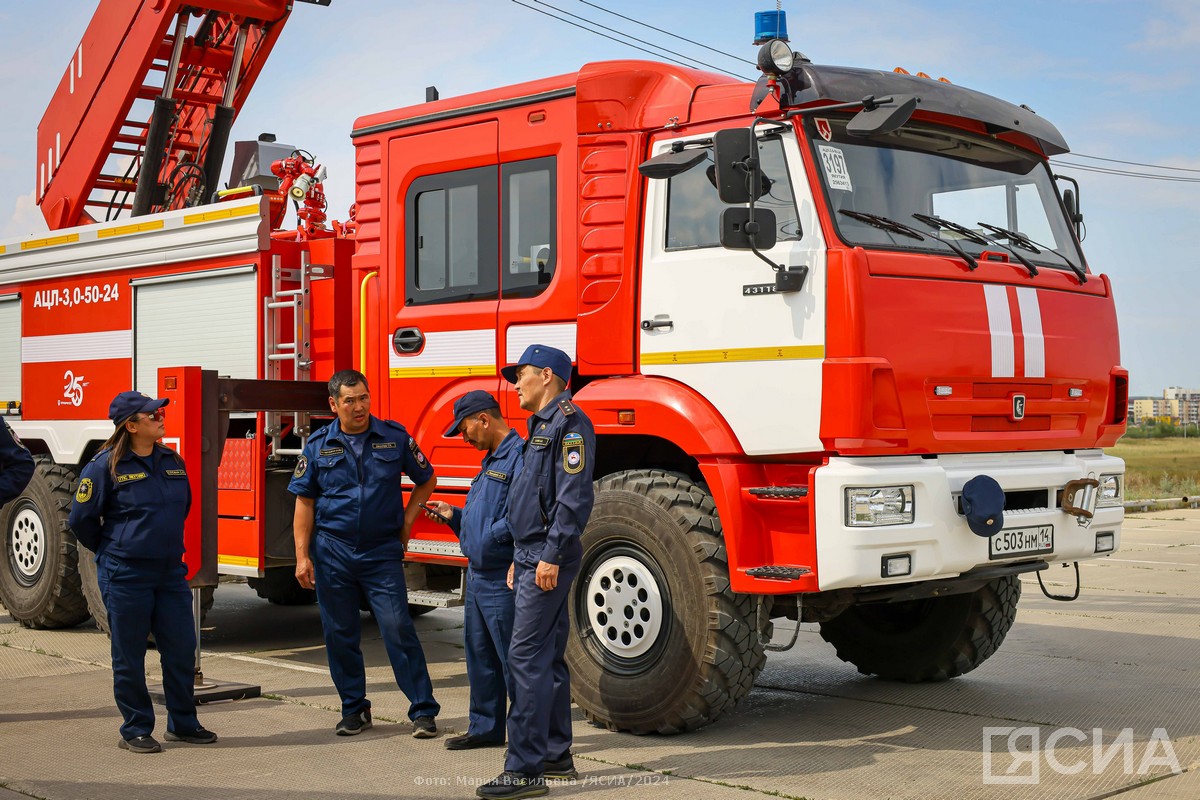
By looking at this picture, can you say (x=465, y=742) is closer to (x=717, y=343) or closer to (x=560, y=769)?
(x=560, y=769)

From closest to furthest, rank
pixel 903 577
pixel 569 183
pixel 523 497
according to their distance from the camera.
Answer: pixel 523 497 → pixel 903 577 → pixel 569 183

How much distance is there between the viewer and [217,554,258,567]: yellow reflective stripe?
26.6 ft

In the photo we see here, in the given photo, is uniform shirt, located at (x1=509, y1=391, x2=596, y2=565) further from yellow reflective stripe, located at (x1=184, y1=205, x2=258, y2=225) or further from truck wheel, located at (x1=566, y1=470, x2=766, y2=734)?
yellow reflective stripe, located at (x1=184, y1=205, x2=258, y2=225)

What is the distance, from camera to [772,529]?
608cm

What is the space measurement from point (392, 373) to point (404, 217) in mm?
898

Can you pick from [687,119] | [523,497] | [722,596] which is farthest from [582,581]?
[687,119]

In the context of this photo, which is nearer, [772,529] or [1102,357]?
[772,529]

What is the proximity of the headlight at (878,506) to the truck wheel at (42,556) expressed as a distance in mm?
6101

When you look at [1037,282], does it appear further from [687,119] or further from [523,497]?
[523,497]

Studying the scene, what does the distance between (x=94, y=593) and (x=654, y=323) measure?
14.6 feet

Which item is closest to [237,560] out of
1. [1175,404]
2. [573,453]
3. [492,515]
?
[492,515]

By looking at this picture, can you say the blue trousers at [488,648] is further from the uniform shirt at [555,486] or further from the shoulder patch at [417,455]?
the shoulder patch at [417,455]

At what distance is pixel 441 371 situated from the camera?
24.4 ft

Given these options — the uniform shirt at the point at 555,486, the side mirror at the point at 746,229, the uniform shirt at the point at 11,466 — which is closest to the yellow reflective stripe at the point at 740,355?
the side mirror at the point at 746,229
